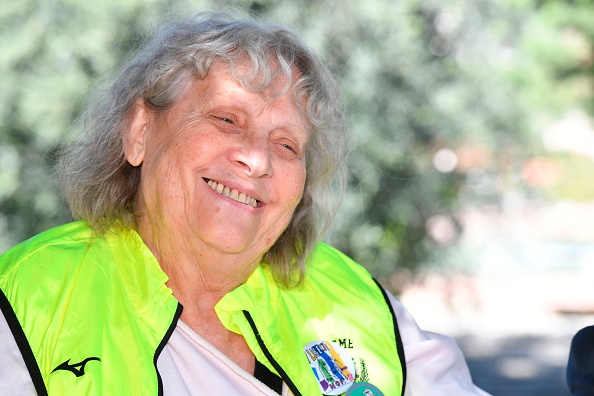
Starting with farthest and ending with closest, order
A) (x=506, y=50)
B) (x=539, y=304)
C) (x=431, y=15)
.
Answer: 1. (x=539, y=304)
2. (x=506, y=50)
3. (x=431, y=15)

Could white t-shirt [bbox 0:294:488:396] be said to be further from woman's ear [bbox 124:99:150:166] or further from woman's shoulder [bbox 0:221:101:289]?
woman's ear [bbox 124:99:150:166]

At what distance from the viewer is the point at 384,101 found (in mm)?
5102

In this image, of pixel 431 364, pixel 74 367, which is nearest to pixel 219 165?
pixel 74 367

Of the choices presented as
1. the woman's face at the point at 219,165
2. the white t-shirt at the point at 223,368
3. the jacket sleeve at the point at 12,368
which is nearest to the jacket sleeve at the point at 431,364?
the white t-shirt at the point at 223,368

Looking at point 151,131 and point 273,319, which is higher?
point 151,131

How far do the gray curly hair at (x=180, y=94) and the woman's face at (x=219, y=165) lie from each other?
0.05m

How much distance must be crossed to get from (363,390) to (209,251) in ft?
2.00

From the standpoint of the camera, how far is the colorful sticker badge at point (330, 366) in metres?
2.38

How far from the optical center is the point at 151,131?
7.88ft

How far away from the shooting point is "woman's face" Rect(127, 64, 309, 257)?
2262 millimetres

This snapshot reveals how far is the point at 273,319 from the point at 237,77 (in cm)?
72

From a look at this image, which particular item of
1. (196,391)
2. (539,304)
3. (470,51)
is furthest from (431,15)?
(539,304)

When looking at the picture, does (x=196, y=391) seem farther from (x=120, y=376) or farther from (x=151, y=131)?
(x=151, y=131)

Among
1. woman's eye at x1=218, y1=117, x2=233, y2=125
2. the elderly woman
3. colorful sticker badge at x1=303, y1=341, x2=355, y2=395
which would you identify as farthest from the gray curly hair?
colorful sticker badge at x1=303, y1=341, x2=355, y2=395
